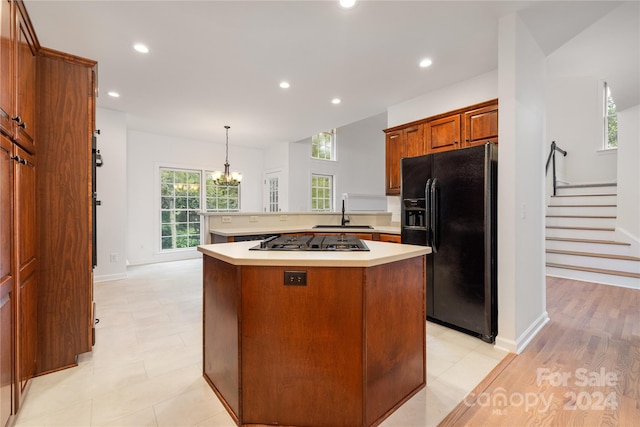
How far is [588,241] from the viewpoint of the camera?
456 centimetres

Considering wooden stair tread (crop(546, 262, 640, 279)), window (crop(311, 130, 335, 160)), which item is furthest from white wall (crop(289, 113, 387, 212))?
wooden stair tread (crop(546, 262, 640, 279))

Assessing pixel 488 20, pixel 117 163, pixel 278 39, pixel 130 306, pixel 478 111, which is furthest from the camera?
pixel 117 163

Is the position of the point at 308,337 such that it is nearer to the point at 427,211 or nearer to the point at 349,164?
the point at 427,211

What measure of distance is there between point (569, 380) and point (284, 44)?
3425 mm

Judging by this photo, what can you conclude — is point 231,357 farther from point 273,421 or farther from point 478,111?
point 478,111

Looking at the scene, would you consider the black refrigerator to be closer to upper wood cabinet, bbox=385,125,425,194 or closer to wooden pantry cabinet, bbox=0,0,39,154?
upper wood cabinet, bbox=385,125,425,194

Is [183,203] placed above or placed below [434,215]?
above

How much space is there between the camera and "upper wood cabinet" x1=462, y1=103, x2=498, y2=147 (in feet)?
9.79

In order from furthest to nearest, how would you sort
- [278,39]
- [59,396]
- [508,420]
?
[278,39]
[59,396]
[508,420]

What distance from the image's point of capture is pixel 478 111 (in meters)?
3.11

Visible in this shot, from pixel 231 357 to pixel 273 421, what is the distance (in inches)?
14.6

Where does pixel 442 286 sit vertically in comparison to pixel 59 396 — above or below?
above

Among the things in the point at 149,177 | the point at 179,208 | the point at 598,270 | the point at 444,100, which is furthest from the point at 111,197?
the point at 598,270

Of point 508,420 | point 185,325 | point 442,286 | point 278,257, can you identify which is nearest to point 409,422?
point 508,420
